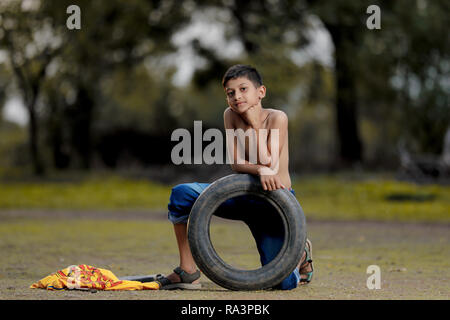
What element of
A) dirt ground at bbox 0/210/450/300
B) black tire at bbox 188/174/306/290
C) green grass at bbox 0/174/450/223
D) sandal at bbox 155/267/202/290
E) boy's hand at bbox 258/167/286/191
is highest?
boy's hand at bbox 258/167/286/191

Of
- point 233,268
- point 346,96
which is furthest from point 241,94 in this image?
point 346,96

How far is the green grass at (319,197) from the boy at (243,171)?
32.6 ft

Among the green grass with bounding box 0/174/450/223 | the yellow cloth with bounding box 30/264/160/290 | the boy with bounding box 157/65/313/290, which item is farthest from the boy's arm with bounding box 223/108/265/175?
the green grass with bounding box 0/174/450/223

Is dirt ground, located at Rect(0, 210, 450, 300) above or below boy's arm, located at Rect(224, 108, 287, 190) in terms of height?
below

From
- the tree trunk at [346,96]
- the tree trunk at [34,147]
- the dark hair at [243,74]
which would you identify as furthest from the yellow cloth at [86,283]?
the tree trunk at [34,147]

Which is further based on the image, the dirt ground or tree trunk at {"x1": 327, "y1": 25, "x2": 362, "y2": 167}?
tree trunk at {"x1": 327, "y1": 25, "x2": 362, "y2": 167}

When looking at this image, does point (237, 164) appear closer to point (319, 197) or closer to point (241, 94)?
point (241, 94)

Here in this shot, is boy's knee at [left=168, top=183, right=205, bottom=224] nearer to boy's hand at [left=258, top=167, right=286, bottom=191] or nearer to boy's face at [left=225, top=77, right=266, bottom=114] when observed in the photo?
boy's hand at [left=258, top=167, right=286, bottom=191]

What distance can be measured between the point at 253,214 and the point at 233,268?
583mm

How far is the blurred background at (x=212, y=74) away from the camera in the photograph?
76.3 ft

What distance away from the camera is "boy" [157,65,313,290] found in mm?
6113

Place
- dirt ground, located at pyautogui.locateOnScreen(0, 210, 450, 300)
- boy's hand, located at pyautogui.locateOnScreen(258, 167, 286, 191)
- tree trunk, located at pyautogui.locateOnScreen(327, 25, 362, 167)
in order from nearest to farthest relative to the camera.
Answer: boy's hand, located at pyautogui.locateOnScreen(258, 167, 286, 191), dirt ground, located at pyautogui.locateOnScreen(0, 210, 450, 300), tree trunk, located at pyautogui.locateOnScreen(327, 25, 362, 167)

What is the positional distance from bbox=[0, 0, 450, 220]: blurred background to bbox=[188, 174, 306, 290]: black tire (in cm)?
1196
